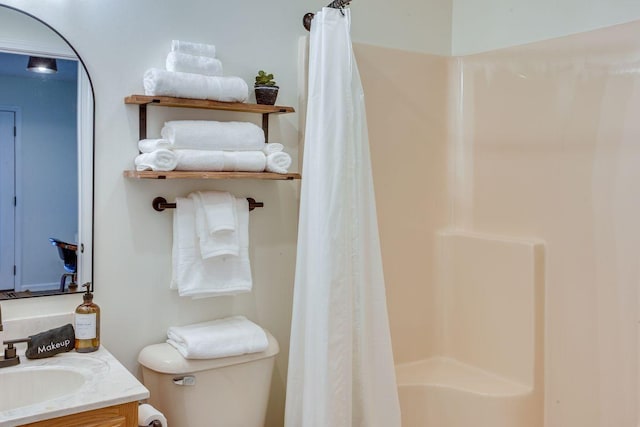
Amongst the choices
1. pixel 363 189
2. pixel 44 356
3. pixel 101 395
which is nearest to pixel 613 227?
pixel 363 189

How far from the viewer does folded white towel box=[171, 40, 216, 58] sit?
6.62 ft

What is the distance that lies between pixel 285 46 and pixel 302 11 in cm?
16

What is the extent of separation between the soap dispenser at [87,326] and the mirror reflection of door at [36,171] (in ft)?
0.43

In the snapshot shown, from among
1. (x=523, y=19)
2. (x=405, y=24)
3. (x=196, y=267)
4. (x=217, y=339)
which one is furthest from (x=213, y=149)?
(x=523, y=19)

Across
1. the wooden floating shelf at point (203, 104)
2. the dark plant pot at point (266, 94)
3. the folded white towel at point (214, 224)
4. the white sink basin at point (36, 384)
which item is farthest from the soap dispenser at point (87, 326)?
the dark plant pot at point (266, 94)

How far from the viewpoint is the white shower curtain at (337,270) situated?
6.71 ft

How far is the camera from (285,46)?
2.33m

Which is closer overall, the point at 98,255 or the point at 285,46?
the point at 98,255

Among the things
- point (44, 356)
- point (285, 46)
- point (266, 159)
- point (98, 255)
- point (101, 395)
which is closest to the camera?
point (101, 395)

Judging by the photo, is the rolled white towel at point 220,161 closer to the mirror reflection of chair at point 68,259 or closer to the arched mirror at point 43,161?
the arched mirror at point 43,161

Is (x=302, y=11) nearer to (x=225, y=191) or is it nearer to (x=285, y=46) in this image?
(x=285, y=46)

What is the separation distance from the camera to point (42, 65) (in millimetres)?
1887

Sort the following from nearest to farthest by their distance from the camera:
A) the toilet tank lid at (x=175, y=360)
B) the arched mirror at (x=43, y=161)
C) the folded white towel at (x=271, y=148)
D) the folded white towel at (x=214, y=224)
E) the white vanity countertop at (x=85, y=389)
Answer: the white vanity countertop at (x=85, y=389), the arched mirror at (x=43, y=161), the toilet tank lid at (x=175, y=360), the folded white towel at (x=214, y=224), the folded white towel at (x=271, y=148)

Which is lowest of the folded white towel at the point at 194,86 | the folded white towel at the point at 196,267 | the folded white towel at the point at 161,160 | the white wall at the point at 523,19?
the folded white towel at the point at 196,267
